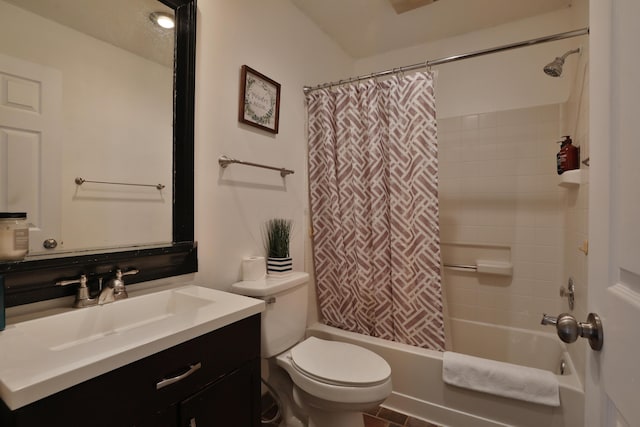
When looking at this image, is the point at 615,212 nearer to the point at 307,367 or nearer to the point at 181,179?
the point at 307,367

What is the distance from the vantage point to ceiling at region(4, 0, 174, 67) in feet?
3.27

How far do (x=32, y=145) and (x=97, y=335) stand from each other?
63 cm

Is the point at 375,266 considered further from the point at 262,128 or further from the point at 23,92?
the point at 23,92

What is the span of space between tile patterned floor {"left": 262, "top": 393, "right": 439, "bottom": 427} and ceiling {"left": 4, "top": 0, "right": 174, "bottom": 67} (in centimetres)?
184

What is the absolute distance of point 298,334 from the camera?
158cm

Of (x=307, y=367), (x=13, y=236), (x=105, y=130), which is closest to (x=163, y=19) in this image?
(x=105, y=130)

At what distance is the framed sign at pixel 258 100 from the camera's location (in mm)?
1589

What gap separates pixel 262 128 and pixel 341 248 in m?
0.89

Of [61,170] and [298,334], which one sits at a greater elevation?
[61,170]

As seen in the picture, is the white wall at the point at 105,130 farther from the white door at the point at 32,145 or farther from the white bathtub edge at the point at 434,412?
the white bathtub edge at the point at 434,412

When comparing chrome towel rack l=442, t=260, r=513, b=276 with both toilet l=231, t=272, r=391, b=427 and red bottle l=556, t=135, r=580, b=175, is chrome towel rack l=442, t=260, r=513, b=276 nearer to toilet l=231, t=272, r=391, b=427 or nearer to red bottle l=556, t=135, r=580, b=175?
red bottle l=556, t=135, r=580, b=175

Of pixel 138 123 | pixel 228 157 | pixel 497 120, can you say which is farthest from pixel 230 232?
pixel 497 120

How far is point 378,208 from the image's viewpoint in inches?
72.9

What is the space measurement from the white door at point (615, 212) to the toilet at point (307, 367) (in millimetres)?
798
